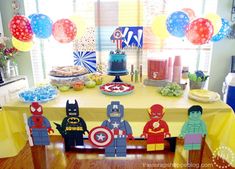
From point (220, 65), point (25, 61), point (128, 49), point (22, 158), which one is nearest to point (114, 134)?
point (22, 158)

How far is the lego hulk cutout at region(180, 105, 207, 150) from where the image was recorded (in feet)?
3.63

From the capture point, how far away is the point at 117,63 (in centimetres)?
159

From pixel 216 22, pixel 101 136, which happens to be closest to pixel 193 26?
pixel 216 22

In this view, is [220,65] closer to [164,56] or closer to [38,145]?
[164,56]

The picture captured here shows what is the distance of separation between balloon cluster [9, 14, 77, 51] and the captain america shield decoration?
1163 millimetres

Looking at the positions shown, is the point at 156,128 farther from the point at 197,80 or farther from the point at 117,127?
the point at 197,80

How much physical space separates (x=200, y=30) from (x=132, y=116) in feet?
3.18

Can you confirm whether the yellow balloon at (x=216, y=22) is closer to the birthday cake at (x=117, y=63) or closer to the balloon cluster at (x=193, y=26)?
the balloon cluster at (x=193, y=26)

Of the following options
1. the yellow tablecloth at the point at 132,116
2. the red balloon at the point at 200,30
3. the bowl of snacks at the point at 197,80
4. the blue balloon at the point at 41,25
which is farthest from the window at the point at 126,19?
the yellow tablecloth at the point at 132,116

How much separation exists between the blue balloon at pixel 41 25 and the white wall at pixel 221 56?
89.2 inches

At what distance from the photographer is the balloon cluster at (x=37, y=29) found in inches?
70.6

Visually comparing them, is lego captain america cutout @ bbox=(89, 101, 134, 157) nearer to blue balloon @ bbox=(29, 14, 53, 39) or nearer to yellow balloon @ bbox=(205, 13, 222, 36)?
blue balloon @ bbox=(29, 14, 53, 39)

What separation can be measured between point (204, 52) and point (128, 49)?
1.19m

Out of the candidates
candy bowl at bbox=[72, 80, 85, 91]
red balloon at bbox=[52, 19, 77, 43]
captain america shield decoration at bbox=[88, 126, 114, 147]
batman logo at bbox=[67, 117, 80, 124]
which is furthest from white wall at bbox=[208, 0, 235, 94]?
batman logo at bbox=[67, 117, 80, 124]
